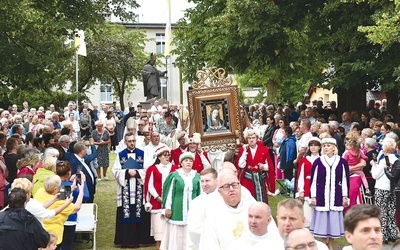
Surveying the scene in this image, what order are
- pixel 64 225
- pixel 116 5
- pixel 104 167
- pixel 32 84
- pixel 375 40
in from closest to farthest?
pixel 64 225
pixel 375 40
pixel 32 84
pixel 116 5
pixel 104 167

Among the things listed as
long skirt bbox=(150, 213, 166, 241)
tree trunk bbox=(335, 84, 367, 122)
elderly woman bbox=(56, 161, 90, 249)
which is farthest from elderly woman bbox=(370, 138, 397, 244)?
tree trunk bbox=(335, 84, 367, 122)

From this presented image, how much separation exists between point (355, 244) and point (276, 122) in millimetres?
17626

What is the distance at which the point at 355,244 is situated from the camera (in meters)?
5.66

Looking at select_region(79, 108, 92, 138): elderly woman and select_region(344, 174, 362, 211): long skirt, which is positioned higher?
select_region(79, 108, 92, 138): elderly woman

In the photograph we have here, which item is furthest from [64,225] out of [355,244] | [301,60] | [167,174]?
[301,60]

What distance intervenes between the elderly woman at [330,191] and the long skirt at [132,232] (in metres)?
3.11

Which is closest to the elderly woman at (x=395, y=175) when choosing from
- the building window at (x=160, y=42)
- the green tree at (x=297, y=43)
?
the green tree at (x=297, y=43)

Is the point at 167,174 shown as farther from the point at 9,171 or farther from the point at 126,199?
the point at 9,171

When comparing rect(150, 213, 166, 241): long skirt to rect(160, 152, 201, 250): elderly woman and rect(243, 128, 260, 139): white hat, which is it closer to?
rect(160, 152, 201, 250): elderly woman

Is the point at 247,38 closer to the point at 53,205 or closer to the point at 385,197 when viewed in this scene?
the point at 385,197

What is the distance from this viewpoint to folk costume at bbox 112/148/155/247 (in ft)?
50.3

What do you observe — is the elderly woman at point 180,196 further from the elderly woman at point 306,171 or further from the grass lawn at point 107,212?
the elderly woman at point 306,171

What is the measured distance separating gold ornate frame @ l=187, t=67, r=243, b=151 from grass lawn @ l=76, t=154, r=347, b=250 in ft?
6.54

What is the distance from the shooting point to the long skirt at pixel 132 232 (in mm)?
15414
